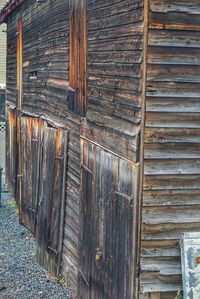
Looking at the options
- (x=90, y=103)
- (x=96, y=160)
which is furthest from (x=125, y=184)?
(x=90, y=103)

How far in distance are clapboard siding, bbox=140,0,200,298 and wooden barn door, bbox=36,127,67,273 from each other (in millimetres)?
3285

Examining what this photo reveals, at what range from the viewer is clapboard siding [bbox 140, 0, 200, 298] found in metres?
5.58

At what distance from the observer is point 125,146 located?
19.9ft

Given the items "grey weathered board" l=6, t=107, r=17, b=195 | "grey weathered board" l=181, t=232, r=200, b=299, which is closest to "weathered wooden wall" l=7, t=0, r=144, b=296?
"grey weathered board" l=181, t=232, r=200, b=299

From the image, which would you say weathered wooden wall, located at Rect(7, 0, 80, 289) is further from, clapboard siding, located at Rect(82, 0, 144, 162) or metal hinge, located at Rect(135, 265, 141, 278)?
metal hinge, located at Rect(135, 265, 141, 278)

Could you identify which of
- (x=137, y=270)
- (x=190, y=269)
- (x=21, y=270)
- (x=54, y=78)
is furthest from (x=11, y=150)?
(x=190, y=269)

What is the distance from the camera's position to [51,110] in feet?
33.4

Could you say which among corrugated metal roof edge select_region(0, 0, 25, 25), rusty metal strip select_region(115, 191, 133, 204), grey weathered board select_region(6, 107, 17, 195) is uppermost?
corrugated metal roof edge select_region(0, 0, 25, 25)

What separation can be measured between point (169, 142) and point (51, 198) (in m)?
4.21

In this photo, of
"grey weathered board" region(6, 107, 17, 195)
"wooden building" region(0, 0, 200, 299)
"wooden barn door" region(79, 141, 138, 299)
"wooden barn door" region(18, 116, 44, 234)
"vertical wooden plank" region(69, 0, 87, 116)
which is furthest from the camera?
"grey weathered board" region(6, 107, 17, 195)

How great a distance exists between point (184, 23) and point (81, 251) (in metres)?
3.87

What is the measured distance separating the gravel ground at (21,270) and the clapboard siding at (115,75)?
2.84m

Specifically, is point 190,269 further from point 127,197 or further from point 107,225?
point 107,225

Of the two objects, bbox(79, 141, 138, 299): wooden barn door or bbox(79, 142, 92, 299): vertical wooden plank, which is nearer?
bbox(79, 141, 138, 299): wooden barn door
